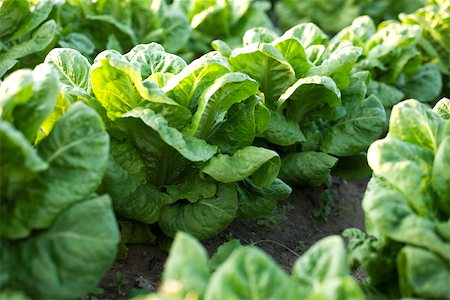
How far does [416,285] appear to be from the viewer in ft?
9.02

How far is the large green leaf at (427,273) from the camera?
8.96 ft

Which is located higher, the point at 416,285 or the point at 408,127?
the point at 408,127

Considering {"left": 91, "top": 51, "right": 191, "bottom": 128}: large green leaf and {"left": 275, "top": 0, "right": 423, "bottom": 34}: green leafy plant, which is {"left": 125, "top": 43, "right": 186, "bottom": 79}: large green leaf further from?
{"left": 275, "top": 0, "right": 423, "bottom": 34}: green leafy plant

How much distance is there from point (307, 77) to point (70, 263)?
7.02 feet

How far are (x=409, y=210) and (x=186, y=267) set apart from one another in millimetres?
1102

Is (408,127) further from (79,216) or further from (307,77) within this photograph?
(79,216)

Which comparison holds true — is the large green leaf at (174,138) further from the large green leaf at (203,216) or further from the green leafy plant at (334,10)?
the green leafy plant at (334,10)

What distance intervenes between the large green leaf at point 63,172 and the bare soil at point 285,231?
0.78 meters

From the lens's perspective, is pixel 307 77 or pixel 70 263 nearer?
pixel 70 263

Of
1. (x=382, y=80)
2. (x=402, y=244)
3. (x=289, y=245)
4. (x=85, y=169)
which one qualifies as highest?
(x=85, y=169)

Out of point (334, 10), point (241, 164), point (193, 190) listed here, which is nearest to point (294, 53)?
point (241, 164)

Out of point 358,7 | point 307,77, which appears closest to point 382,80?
point 307,77

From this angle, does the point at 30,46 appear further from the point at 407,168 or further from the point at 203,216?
the point at 407,168

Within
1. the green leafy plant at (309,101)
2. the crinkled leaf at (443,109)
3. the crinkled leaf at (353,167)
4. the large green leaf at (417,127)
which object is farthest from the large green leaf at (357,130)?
the large green leaf at (417,127)
